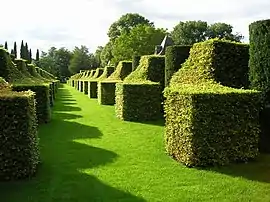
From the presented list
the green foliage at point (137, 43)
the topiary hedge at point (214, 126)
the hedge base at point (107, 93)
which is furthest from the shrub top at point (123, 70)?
the green foliage at point (137, 43)

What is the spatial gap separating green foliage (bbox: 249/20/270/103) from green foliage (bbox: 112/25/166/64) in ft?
183

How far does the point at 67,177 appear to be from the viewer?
8.38m

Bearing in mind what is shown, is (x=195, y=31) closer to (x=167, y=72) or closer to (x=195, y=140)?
(x=167, y=72)

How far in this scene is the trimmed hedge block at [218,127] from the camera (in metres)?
9.05

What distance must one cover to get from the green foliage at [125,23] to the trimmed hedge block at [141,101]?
239 ft

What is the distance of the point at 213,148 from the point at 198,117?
2.59 feet

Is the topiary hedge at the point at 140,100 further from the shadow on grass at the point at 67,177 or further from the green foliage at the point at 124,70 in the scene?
the green foliage at the point at 124,70

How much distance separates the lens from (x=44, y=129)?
15023mm

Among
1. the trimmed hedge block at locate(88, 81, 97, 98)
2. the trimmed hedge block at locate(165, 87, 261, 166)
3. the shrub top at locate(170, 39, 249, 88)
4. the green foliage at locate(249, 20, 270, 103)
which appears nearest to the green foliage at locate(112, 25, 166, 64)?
the trimmed hedge block at locate(88, 81, 97, 98)

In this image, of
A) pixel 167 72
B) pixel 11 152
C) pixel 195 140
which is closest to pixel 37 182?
pixel 11 152

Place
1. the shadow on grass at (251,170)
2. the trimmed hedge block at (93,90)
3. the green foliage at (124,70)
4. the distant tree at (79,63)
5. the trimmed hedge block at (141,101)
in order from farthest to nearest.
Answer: the distant tree at (79,63) < the trimmed hedge block at (93,90) < the green foliage at (124,70) < the trimmed hedge block at (141,101) < the shadow on grass at (251,170)

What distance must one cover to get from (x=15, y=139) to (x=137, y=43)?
60.6 meters

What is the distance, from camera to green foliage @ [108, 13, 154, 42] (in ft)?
295

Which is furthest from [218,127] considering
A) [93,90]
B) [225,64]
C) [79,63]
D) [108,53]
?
[79,63]
